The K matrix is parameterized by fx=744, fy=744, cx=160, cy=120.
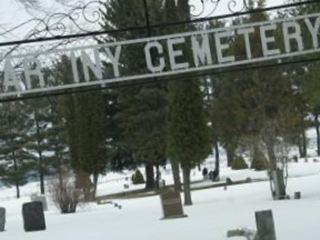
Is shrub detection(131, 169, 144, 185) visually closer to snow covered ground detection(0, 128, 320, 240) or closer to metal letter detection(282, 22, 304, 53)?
snow covered ground detection(0, 128, 320, 240)

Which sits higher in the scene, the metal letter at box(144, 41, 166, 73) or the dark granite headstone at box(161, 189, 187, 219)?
the metal letter at box(144, 41, 166, 73)

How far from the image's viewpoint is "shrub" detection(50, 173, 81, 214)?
102 feet

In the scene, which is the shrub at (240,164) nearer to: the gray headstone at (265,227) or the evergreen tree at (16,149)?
the evergreen tree at (16,149)

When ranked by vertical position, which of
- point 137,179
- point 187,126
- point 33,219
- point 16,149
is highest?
point 16,149

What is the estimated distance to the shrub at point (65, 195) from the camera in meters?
31.1

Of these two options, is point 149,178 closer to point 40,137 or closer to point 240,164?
point 240,164

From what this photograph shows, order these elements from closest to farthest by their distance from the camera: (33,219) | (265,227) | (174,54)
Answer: (174,54)
(265,227)
(33,219)

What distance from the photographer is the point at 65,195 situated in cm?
3109

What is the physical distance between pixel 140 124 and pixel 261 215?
3644cm

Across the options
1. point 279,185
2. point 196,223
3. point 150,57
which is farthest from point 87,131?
point 150,57

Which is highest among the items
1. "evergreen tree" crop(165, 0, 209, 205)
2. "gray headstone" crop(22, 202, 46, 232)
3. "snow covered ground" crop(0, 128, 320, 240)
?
"evergreen tree" crop(165, 0, 209, 205)

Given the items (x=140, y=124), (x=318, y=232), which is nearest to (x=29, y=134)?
(x=140, y=124)

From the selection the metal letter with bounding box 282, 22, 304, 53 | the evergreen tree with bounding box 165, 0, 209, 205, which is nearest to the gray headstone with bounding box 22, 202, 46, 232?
the evergreen tree with bounding box 165, 0, 209, 205

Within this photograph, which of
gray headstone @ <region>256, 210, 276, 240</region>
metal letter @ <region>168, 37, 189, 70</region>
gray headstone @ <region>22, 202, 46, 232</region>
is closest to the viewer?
metal letter @ <region>168, 37, 189, 70</region>
